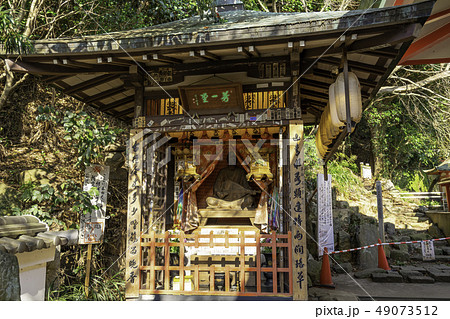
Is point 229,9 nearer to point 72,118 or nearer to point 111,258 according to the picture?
point 72,118

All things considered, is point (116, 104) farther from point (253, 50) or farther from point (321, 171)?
point (321, 171)

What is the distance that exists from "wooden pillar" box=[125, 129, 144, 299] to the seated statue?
2700 mm

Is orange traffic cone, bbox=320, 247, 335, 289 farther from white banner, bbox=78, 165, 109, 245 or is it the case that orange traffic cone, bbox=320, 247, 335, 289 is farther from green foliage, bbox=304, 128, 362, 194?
green foliage, bbox=304, 128, 362, 194

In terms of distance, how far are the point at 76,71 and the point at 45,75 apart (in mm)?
752

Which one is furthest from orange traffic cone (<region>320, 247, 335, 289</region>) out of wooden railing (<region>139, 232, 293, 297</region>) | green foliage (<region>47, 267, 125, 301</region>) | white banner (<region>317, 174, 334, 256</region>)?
green foliage (<region>47, 267, 125, 301</region>)

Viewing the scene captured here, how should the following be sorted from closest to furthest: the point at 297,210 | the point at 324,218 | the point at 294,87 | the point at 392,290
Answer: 1. the point at 297,210
2. the point at 294,87
3. the point at 392,290
4. the point at 324,218

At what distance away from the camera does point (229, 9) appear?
9023mm

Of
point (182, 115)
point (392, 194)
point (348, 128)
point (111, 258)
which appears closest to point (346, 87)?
point (348, 128)

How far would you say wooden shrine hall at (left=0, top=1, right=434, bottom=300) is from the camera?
532 cm

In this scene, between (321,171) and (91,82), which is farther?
(321,171)

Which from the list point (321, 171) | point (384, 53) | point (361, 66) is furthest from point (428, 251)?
point (384, 53)

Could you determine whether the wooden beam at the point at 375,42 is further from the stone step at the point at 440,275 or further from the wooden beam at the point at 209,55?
the stone step at the point at 440,275

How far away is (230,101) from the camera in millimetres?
6395

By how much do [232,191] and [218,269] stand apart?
3.10 meters
